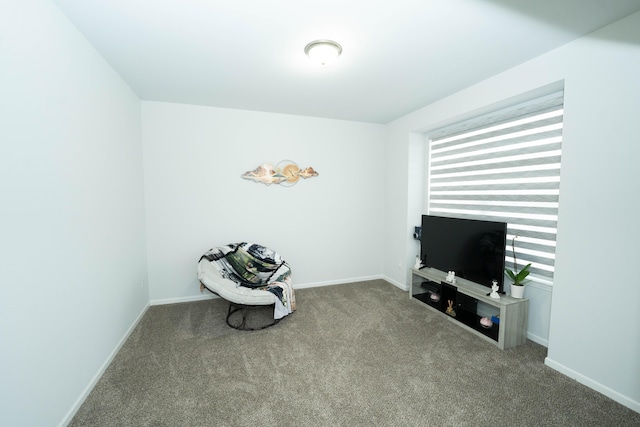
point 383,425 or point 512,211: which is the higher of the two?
point 512,211

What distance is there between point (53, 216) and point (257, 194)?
2.35 meters

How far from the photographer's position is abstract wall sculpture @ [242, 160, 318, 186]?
148 inches

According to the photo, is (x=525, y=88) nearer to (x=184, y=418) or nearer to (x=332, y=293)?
(x=332, y=293)

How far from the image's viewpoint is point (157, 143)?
333cm

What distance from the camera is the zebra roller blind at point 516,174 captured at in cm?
243

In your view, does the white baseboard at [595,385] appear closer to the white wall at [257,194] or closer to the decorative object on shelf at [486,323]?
the decorative object on shelf at [486,323]

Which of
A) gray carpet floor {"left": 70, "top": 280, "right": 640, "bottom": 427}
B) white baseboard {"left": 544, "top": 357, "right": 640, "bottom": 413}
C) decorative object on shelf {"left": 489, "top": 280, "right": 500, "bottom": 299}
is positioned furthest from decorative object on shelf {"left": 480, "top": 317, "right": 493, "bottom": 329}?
white baseboard {"left": 544, "top": 357, "right": 640, "bottom": 413}

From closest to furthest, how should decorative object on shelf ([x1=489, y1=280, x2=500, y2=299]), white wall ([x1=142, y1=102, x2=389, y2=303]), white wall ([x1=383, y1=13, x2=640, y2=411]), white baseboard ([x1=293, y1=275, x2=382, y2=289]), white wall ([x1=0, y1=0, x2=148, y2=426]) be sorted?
1. white wall ([x1=0, y1=0, x2=148, y2=426])
2. white wall ([x1=383, y1=13, x2=640, y2=411])
3. decorative object on shelf ([x1=489, y1=280, x2=500, y2=299])
4. white wall ([x1=142, y1=102, x2=389, y2=303])
5. white baseboard ([x1=293, y1=275, x2=382, y2=289])

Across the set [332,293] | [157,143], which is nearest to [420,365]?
[332,293]

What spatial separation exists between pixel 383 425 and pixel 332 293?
2.25m

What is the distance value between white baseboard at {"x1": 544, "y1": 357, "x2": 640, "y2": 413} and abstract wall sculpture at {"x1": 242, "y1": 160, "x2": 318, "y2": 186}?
334 centimetres

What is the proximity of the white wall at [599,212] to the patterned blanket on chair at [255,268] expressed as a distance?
8.15 ft

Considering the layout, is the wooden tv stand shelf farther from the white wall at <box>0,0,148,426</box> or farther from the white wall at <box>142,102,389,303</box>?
the white wall at <box>0,0,148,426</box>

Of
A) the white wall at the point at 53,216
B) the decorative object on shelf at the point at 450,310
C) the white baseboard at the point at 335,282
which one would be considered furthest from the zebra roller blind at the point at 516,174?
the white wall at the point at 53,216
